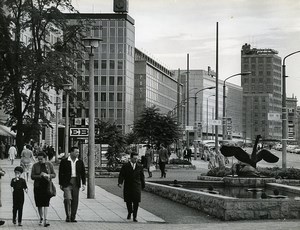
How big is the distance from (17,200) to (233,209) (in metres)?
5.06

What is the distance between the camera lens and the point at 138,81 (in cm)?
15912

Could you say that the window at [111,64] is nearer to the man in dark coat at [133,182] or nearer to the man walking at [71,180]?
the man in dark coat at [133,182]

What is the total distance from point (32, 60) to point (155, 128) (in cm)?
1552

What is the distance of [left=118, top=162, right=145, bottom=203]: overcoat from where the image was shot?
18172 mm

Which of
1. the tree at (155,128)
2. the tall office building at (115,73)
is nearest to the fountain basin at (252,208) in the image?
the tree at (155,128)

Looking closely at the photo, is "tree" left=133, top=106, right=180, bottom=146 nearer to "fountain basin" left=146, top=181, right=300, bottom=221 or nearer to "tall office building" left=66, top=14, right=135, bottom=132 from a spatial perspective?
"fountain basin" left=146, top=181, right=300, bottom=221

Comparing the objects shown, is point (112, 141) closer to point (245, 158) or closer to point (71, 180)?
point (245, 158)

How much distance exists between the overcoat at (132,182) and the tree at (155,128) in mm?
38626

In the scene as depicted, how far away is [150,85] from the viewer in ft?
540

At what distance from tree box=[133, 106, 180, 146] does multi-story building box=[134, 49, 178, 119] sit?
83020mm

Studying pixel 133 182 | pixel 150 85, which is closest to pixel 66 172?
pixel 133 182

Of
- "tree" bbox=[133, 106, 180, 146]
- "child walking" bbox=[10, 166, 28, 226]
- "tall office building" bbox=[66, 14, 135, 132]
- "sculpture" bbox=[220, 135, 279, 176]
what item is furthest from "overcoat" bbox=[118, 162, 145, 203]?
"tall office building" bbox=[66, 14, 135, 132]

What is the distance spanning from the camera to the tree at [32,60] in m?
43.8

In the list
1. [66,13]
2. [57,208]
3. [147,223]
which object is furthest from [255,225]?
[66,13]
